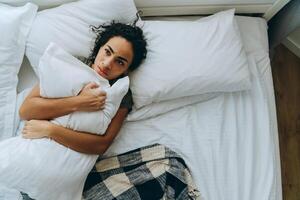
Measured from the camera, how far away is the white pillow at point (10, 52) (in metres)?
1.31

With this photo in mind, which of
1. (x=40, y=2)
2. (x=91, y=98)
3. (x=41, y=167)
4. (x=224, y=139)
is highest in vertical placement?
(x=40, y=2)

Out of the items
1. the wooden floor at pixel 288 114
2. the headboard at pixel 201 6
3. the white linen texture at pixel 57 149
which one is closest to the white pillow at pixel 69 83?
the white linen texture at pixel 57 149

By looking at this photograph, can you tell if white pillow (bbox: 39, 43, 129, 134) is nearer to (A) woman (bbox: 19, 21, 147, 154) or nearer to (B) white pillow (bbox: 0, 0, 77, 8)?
(A) woman (bbox: 19, 21, 147, 154)

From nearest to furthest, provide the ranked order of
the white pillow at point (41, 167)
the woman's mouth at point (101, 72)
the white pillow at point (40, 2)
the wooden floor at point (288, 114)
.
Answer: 1. the white pillow at point (41, 167)
2. the woman's mouth at point (101, 72)
3. the white pillow at point (40, 2)
4. the wooden floor at point (288, 114)

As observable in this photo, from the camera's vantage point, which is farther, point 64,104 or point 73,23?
point 73,23

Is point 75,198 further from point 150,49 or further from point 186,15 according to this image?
point 186,15

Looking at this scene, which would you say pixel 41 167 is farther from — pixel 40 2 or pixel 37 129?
pixel 40 2

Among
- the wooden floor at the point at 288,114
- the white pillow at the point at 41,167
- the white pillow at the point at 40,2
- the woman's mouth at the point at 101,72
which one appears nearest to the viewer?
the white pillow at the point at 41,167

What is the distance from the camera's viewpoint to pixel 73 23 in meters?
1.36

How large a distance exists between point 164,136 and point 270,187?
406 millimetres

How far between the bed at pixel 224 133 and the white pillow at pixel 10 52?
0.18ft

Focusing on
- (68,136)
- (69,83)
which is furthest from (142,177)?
(69,83)

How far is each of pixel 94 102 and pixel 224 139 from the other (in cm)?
49

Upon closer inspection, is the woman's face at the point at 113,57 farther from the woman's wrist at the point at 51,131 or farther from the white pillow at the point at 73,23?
the woman's wrist at the point at 51,131
